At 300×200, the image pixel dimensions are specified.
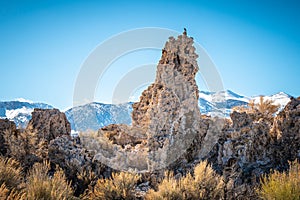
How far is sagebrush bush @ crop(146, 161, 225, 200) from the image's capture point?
15.2 feet

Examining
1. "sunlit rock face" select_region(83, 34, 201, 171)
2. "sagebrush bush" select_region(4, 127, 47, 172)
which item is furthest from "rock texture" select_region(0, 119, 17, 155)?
"sunlit rock face" select_region(83, 34, 201, 171)

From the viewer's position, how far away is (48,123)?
7.97m

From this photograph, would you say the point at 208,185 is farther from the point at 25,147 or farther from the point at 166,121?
the point at 25,147

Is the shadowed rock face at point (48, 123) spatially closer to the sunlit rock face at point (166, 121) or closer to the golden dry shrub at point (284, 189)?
the sunlit rock face at point (166, 121)

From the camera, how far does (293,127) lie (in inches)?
255

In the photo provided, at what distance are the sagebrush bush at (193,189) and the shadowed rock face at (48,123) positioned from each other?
164 inches

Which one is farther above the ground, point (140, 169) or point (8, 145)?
point (8, 145)

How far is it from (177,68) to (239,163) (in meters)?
3.01

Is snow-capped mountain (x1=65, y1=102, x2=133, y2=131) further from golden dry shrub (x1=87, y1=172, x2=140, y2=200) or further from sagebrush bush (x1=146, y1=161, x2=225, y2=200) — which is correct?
sagebrush bush (x1=146, y1=161, x2=225, y2=200)

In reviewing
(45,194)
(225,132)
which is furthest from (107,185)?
(225,132)

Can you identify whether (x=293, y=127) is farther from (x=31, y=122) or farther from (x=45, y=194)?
(x=31, y=122)

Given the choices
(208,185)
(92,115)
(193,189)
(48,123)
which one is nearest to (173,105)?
(208,185)

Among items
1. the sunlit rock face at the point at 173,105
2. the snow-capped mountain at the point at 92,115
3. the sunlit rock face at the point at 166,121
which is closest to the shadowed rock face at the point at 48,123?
the sunlit rock face at the point at 166,121

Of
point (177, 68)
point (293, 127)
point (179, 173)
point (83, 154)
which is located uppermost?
point (177, 68)
